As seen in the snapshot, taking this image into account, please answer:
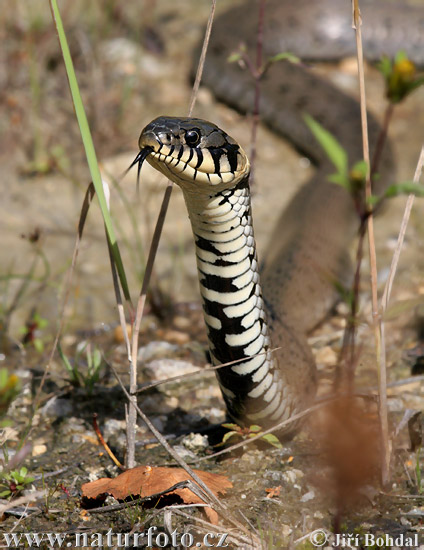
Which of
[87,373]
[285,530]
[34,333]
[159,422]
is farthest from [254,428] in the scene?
[34,333]

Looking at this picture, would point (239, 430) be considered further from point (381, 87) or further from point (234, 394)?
point (381, 87)

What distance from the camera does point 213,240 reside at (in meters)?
2.43

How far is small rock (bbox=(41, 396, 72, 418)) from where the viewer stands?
306cm

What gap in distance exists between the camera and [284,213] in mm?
4906

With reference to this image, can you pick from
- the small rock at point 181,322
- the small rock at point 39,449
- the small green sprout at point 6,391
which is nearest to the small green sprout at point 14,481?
the small rock at point 39,449

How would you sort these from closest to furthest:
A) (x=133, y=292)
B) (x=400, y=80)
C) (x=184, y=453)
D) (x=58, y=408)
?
(x=400, y=80) < (x=184, y=453) < (x=58, y=408) < (x=133, y=292)

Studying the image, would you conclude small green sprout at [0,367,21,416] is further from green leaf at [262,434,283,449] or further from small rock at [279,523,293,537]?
small rock at [279,523,293,537]

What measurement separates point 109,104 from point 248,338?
375cm

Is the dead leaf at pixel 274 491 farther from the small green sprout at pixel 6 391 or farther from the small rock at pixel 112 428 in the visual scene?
the small green sprout at pixel 6 391

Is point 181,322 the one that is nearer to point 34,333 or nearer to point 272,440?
point 34,333

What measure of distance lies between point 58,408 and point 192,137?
1395 mm

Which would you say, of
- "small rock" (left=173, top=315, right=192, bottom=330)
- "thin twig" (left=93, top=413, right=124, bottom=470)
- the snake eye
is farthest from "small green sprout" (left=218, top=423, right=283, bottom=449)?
"small rock" (left=173, top=315, right=192, bottom=330)

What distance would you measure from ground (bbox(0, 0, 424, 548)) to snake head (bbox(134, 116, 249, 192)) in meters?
0.70

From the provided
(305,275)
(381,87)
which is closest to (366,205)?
(305,275)
